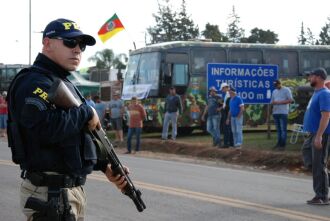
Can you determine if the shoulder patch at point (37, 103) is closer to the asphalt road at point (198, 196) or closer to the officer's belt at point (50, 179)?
the officer's belt at point (50, 179)

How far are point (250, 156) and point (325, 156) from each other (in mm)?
7216

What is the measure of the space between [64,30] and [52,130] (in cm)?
63

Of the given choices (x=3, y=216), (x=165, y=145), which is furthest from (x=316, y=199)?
(x=165, y=145)

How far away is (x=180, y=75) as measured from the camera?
2311 cm

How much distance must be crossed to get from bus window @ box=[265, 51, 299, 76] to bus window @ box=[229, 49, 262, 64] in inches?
15.0

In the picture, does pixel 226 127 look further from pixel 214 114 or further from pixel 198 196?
pixel 198 196

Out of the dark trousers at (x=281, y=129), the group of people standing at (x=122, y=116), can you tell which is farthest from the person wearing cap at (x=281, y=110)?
the group of people standing at (x=122, y=116)

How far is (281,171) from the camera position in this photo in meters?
14.3

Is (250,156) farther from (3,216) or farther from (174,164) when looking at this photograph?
(3,216)

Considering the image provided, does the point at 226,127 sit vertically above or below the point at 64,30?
below

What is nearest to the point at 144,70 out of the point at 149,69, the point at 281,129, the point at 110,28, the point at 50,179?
the point at 149,69

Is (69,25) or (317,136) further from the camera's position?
(317,136)

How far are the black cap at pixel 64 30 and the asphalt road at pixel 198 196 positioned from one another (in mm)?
4209

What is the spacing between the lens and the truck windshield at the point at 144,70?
2283 centimetres
